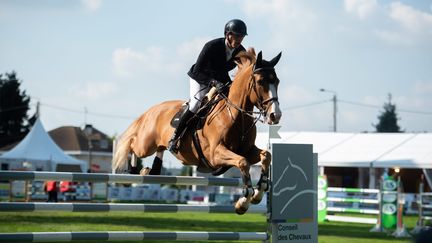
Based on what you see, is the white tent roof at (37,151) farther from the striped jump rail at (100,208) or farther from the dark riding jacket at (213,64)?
the striped jump rail at (100,208)

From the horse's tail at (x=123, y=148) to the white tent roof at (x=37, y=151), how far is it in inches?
961

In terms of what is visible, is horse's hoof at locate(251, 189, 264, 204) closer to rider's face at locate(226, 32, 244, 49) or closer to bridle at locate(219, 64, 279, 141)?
bridle at locate(219, 64, 279, 141)

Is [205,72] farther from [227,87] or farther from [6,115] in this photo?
[6,115]

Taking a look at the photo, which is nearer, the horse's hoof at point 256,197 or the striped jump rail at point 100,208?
the striped jump rail at point 100,208

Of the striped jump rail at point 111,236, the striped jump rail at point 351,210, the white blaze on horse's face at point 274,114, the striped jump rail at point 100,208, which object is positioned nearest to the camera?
the striped jump rail at point 111,236

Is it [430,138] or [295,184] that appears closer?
[295,184]

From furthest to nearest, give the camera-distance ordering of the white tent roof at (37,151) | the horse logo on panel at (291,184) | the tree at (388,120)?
the tree at (388,120) < the white tent roof at (37,151) < the horse logo on panel at (291,184)

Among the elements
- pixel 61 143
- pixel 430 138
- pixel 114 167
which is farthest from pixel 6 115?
pixel 114 167

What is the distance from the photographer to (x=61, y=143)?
77.8 meters

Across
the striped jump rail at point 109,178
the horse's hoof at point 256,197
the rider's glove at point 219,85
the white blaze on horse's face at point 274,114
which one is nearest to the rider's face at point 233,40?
the rider's glove at point 219,85

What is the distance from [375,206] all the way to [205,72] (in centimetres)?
1846

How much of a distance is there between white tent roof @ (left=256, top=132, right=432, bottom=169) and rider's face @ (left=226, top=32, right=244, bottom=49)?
72.0ft

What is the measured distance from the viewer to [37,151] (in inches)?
1328

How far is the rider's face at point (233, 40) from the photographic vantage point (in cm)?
826
